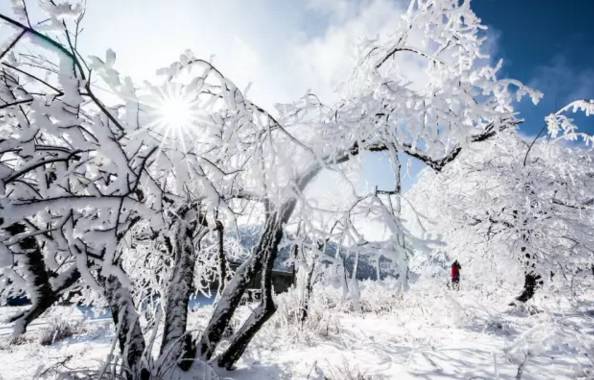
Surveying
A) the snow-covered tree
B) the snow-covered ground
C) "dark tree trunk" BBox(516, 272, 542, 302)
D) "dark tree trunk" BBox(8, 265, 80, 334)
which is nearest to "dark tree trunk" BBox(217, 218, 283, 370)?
the snow-covered ground

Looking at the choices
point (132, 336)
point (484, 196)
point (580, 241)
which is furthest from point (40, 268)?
point (580, 241)

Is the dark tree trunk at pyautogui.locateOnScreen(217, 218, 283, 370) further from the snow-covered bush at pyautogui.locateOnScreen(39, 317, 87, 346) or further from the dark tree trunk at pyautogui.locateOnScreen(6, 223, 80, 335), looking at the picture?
the snow-covered bush at pyautogui.locateOnScreen(39, 317, 87, 346)

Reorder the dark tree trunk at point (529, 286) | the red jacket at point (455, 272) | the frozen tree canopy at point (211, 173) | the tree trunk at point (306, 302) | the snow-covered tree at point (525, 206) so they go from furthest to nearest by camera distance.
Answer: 1. the red jacket at point (455, 272)
2. the dark tree trunk at point (529, 286)
3. the snow-covered tree at point (525, 206)
4. the tree trunk at point (306, 302)
5. the frozen tree canopy at point (211, 173)

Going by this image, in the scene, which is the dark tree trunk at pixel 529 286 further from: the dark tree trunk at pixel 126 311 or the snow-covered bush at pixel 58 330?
the snow-covered bush at pixel 58 330

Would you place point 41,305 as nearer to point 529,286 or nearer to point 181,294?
point 181,294

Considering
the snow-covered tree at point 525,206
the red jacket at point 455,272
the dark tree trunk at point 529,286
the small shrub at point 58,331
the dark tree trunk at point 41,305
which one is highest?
the snow-covered tree at point 525,206

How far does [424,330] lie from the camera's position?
545cm

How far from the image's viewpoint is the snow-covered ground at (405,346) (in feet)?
10.3

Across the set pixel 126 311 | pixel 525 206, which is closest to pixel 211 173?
pixel 126 311

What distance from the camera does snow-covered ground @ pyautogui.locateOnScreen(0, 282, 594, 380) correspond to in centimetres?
314

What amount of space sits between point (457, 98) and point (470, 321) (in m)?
5.15

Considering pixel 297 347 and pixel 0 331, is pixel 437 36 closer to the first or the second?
pixel 297 347

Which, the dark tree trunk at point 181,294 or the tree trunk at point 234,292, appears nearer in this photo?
the dark tree trunk at point 181,294

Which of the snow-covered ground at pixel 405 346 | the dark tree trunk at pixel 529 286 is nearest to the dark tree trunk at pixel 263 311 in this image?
the snow-covered ground at pixel 405 346
